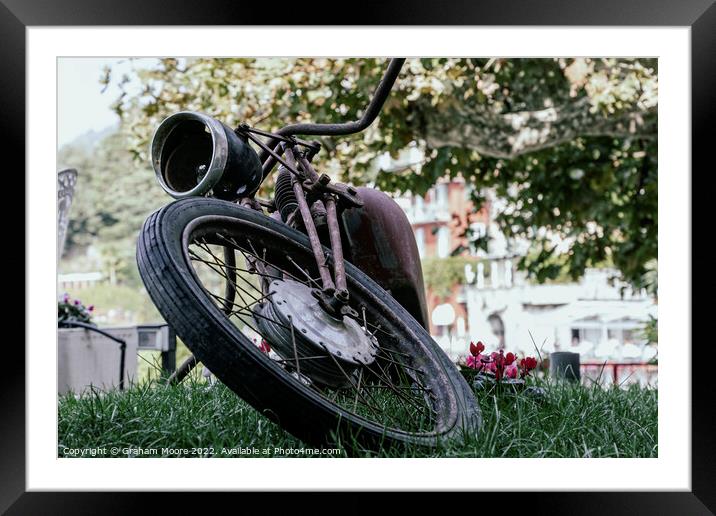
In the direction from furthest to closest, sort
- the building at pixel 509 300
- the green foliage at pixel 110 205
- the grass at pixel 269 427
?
the green foliage at pixel 110 205
the building at pixel 509 300
the grass at pixel 269 427

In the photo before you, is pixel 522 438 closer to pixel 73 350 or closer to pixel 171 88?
pixel 73 350

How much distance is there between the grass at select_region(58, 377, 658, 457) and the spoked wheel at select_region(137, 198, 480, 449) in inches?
6.3

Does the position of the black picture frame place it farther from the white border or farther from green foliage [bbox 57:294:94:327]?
green foliage [bbox 57:294:94:327]

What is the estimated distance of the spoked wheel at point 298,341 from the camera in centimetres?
219

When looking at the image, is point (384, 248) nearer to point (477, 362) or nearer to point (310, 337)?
point (477, 362)

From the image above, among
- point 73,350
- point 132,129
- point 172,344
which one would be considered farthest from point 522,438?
point 132,129

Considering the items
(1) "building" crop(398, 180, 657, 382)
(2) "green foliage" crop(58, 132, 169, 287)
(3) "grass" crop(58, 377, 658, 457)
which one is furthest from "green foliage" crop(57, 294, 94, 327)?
(2) "green foliage" crop(58, 132, 169, 287)

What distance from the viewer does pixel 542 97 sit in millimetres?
7969

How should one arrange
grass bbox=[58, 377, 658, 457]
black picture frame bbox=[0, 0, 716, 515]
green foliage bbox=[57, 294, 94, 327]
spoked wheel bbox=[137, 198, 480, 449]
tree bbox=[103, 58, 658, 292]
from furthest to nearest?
tree bbox=[103, 58, 658, 292], green foliage bbox=[57, 294, 94, 327], grass bbox=[58, 377, 658, 457], black picture frame bbox=[0, 0, 716, 515], spoked wheel bbox=[137, 198, 480, 449]

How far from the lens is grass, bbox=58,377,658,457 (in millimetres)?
2639
